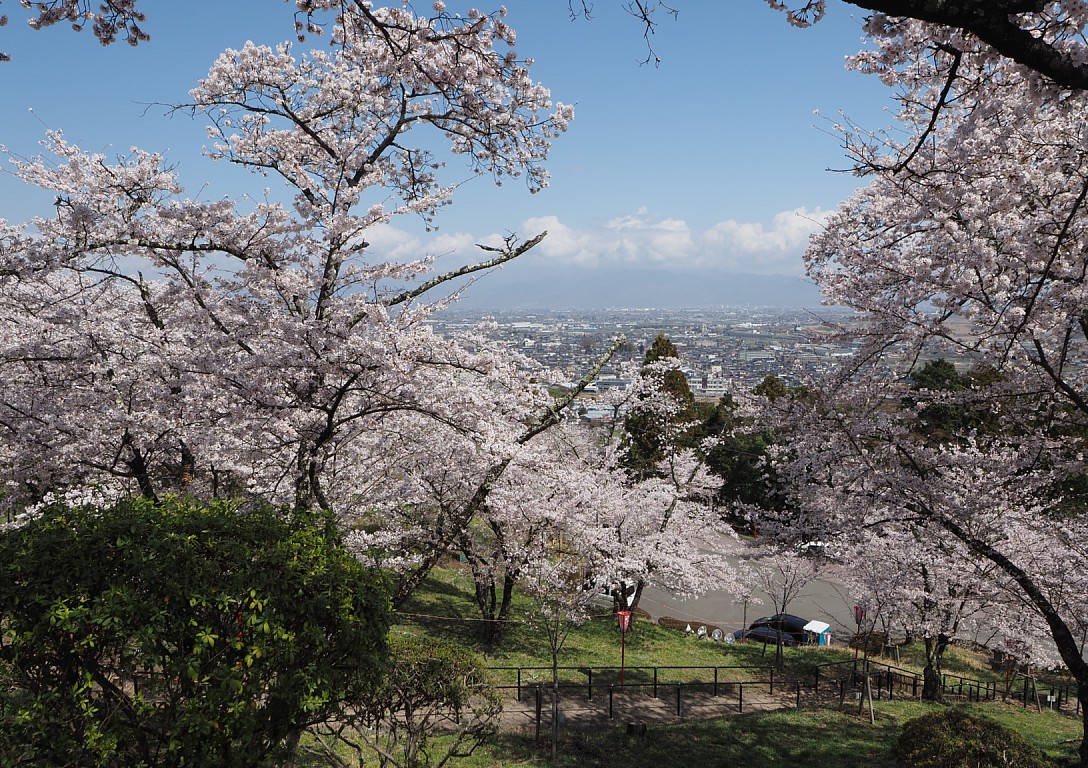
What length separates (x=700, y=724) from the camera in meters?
10.5

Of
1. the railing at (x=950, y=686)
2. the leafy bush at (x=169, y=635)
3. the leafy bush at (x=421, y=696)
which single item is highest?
the leafy bush at (x=169, y=635)

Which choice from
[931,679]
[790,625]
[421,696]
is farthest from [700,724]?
[790,625]

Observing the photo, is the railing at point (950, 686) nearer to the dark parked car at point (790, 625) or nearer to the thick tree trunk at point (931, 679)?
the thick tree trunk at point (931, 679)

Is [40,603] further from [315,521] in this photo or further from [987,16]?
[987,16]

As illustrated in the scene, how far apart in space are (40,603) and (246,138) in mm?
5787

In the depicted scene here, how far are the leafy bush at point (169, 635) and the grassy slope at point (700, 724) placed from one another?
5.27 metres

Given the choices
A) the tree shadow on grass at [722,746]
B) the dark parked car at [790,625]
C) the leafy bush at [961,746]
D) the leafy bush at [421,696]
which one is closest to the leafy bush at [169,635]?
the leafy bush at [421,696]

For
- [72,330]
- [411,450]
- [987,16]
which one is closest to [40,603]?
[987,16]

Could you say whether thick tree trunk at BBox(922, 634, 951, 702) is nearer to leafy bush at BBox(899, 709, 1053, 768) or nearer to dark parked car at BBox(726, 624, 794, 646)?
dark parked car at BBox(726, 624, 794, 646)

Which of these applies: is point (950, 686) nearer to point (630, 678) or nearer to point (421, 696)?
point (630, 678)

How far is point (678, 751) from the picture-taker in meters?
9.08

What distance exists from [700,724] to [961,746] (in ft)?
12.8

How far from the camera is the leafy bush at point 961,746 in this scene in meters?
7.47

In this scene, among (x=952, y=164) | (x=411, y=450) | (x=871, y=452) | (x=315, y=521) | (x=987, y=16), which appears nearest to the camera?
(x=987, y=16)
